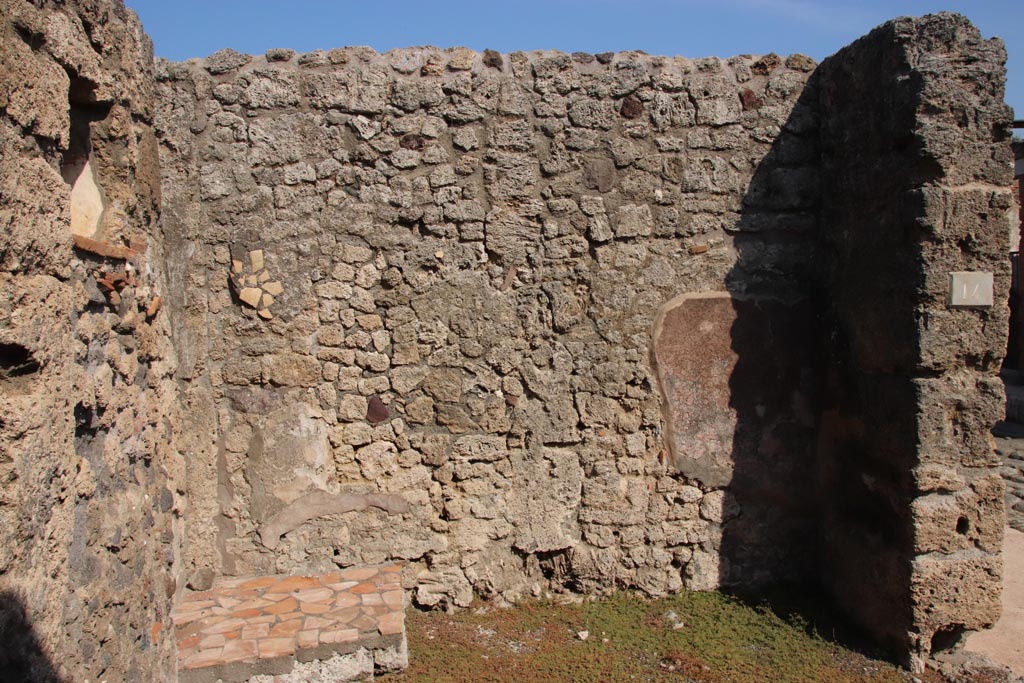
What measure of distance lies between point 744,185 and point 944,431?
1523 millimetres

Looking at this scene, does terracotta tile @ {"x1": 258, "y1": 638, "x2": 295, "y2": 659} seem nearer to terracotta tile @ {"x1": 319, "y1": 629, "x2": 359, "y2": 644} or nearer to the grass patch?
terracotta tile @ {"x1": 319, "y1": 629, "x2": 359, "y2": 644}

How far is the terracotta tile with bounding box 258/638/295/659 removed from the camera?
3246 mm

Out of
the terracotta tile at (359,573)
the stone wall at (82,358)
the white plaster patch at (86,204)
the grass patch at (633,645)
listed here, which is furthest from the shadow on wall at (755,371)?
the white plaster patch at (86,204)

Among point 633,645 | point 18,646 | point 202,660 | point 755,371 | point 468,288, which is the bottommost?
point 633,645

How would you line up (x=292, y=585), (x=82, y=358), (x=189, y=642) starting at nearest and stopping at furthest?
(x=82, y=358) < (x=189, y=642) < (x=292, y=585)

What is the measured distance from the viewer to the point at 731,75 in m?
4.12

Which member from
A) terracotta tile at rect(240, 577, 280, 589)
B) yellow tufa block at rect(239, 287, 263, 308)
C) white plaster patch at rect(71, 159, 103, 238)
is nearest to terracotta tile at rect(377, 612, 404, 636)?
terracotta tile at rect(240, 577, 280, 589)

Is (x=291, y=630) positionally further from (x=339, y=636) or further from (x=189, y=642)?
(x=189, y=642)

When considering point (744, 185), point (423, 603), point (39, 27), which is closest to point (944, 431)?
point (744, 185)

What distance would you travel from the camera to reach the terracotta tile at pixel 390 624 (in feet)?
11.3

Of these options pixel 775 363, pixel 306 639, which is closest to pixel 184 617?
pixel 306 639

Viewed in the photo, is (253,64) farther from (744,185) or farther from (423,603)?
(423,603)

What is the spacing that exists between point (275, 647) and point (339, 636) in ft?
0.86

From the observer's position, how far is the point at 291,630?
343cm
